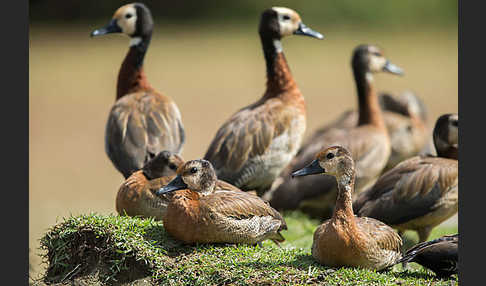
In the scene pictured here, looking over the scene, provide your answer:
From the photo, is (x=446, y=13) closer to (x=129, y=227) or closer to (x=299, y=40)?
(x=299, y=40)

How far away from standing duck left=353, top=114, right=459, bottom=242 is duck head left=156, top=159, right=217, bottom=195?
176 cm

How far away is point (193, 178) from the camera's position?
6.14m

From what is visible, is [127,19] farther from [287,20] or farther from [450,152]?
[450,152]

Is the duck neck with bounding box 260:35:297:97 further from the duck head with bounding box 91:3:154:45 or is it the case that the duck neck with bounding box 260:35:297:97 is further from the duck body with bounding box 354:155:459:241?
the duck body with bounding box 354:155:459:241

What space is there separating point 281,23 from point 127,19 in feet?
5.92

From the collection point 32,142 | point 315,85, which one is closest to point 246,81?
point 315,85

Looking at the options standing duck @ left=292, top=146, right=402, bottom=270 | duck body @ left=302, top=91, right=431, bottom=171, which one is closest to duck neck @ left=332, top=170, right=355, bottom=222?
standing duck @ left=292, top=146, right=402, bottom=270

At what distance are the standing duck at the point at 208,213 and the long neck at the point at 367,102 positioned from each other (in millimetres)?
4168

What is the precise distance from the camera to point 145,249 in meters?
5.94

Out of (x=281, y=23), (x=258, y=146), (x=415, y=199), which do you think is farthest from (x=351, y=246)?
(x=281, y=23)

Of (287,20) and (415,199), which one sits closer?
(415,199)

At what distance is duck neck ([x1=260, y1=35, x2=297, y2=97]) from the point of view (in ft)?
29.1

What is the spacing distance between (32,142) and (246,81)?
26.0 ft

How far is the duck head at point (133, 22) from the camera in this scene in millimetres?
9062
